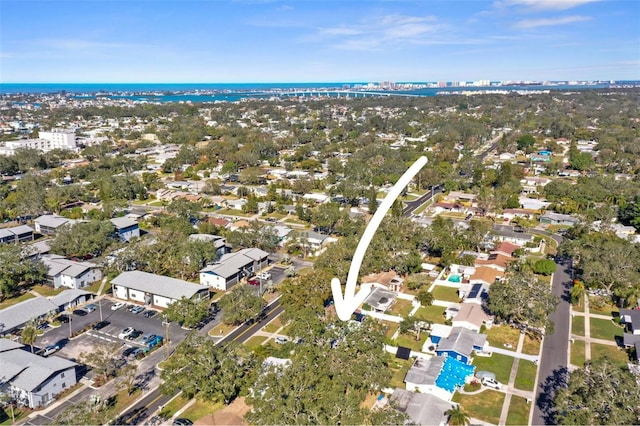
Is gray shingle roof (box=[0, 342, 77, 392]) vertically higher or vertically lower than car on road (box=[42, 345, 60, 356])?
higher

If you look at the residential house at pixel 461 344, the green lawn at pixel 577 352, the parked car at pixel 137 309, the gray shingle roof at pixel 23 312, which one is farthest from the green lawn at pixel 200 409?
the green lawn at pixel 577 352

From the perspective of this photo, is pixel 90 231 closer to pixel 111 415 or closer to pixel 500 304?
pixel 111 415

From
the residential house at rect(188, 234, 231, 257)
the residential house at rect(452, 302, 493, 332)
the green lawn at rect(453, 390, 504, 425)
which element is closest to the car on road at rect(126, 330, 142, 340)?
the residential house at rect(188, 234, 231, 257)

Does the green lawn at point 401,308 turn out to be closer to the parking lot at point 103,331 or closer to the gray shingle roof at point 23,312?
the parking lot at point 103,331

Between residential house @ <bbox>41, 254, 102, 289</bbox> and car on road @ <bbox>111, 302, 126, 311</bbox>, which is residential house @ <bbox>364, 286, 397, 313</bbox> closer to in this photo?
car on road @ <bbox>111, 302, 126, 311</bbox>

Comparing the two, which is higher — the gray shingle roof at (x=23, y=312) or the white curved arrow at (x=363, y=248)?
the white curved arrow at (x=363, y=248)

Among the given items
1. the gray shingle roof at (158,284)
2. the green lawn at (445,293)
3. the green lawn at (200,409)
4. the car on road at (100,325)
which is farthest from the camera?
the green lawn at (445,293)
